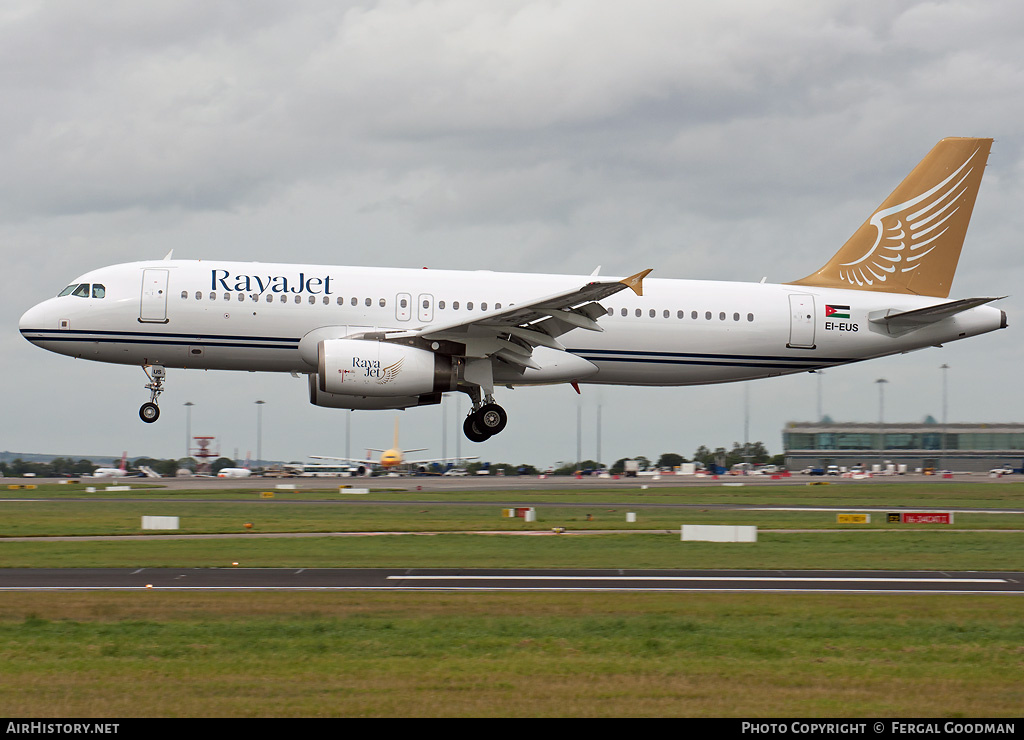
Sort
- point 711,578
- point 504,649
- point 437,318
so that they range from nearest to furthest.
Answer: point 504,649 → point 711,578 → point 437,318

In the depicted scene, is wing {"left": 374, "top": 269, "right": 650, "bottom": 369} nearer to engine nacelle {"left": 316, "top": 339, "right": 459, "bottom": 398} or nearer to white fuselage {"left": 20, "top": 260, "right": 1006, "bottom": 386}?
engine nacelle {"left": 316, "top": 339, "right": 459, "bottom": 398}

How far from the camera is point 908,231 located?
4019 cm

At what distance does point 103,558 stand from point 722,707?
15861 mm

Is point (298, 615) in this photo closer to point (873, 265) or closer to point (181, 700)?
point (181, 700)

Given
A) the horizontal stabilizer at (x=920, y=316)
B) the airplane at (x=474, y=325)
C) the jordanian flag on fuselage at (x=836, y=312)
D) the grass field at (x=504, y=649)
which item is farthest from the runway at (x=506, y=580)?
the jordanian flag on fuselage at (x=836, y=312)

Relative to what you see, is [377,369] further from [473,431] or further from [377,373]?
[473,431]

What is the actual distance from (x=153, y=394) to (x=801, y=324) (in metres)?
21.1

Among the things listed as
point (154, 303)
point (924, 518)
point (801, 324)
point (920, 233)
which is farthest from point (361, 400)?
point (920, 233)

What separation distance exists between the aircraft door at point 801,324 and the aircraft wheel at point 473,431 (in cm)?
1058

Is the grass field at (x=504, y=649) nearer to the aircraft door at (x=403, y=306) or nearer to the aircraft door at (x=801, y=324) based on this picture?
the aircraft door at (x=403, y=306)

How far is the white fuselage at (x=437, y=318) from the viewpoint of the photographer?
34156 mm

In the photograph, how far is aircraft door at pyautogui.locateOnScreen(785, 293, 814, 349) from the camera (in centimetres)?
3772

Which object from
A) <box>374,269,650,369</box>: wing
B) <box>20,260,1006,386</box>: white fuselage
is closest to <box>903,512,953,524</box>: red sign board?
<box>20,260,1006,386</box>: white fuselage

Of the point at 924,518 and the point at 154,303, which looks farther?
the point at 924,518
